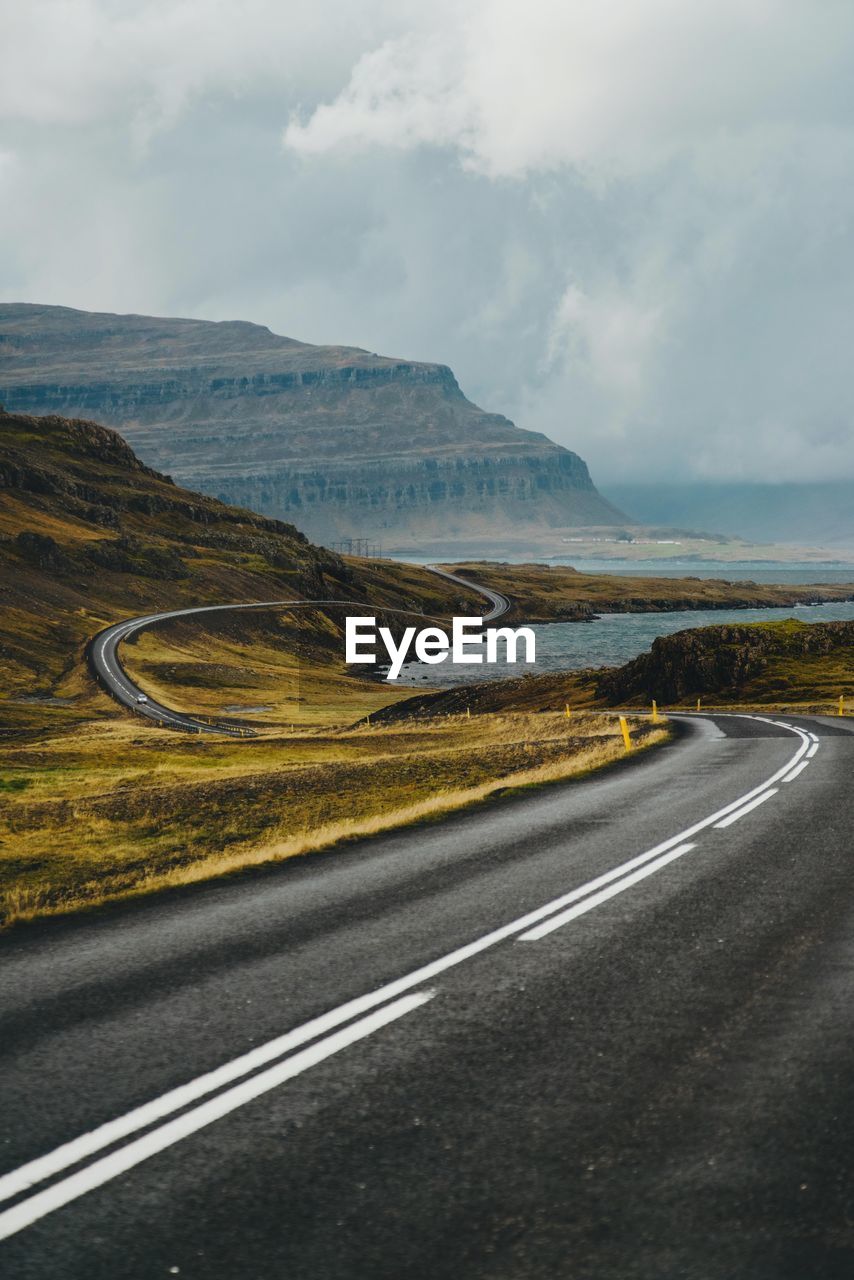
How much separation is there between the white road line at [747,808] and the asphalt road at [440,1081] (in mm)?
3848

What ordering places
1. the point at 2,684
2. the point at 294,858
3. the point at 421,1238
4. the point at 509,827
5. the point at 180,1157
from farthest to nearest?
the point at 2,684 → the point at 509,827 → the point at 294,858 → the point at 180,1157 → the point at 421,1238

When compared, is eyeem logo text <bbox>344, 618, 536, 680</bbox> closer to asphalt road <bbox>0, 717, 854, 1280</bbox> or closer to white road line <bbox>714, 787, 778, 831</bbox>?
white road line <bbox>714, 787, 778, 831</bbox>

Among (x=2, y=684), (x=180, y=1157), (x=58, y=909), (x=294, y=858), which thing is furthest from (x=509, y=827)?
(x=2, y=684)

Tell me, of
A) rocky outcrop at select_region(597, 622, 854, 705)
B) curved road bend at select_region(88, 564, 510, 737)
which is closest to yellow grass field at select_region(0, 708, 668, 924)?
curved road bend at select_region(88, 564, 510, 737)

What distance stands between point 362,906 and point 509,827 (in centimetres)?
578

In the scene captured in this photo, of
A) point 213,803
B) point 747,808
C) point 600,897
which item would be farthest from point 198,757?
point 600,897

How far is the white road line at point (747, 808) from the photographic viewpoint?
16.3 m

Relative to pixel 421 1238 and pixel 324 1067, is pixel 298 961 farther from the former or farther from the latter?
pixel 421 1238

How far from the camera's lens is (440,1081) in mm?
6469

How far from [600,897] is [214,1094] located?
5910mm

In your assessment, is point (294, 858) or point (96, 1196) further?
point (294, 858)

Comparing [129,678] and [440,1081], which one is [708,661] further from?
[440,1081]

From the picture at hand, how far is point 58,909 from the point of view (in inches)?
460

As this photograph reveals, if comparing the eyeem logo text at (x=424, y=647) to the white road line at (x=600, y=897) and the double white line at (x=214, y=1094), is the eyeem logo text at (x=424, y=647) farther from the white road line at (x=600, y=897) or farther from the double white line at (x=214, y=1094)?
the double white line at (x=214, y=1094)
